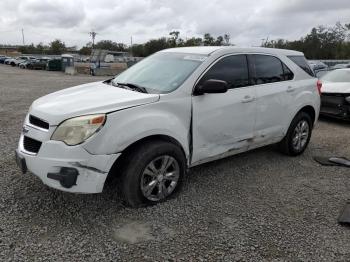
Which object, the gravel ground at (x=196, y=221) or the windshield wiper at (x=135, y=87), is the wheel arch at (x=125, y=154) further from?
the windshield wiper at (x=135, y=87)

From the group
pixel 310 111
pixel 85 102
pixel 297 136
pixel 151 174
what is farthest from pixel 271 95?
pixel 85 102

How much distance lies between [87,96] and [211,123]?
4.76ft

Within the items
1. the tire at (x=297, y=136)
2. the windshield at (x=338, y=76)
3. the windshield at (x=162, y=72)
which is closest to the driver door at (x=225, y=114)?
the windshield at (x=162, y=72)

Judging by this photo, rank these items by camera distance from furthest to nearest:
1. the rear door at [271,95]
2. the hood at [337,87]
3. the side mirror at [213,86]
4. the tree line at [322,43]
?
the tree line at [322,43], the hood at [337,87], the rear door at [271,95], the side mirror at [213,86]

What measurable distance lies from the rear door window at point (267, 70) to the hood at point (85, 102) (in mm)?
1743

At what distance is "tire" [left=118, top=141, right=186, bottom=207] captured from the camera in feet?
11.9

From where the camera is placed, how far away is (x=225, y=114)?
4.41 meters

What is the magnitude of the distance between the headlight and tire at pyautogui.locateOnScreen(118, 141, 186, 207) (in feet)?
1.61

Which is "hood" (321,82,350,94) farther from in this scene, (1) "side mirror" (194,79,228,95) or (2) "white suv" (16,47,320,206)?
(1) "side mirror" (194,79,228,95)

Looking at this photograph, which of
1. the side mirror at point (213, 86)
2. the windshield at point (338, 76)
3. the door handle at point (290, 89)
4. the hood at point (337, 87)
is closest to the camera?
the side mirror at point (213, 86)

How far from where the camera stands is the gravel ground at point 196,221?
313 centimetres

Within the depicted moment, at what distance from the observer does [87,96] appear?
398cm

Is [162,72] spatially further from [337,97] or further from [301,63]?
[337,97]

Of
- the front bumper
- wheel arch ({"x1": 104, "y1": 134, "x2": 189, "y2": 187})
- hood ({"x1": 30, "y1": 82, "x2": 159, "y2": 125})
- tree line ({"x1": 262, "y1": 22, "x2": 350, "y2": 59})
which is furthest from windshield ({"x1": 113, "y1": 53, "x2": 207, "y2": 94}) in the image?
tree line ({"x1": 262, "y1": 22, "x2": 350, "y2": 59})
